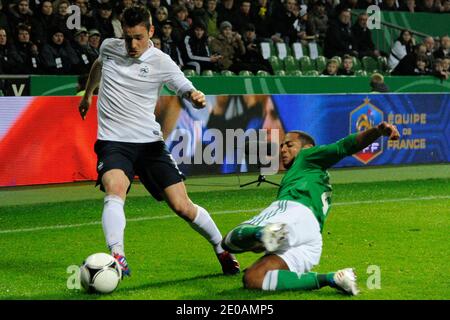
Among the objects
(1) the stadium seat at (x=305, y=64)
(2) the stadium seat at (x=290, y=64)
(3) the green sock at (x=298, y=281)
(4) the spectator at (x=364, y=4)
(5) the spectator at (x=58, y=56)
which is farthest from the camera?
(4) the spectator at (x=364, y=4)

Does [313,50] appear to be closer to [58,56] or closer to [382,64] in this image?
→ [382,64]

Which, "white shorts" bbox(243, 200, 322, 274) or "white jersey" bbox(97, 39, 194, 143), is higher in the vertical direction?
"white jersey" bbox(97, 39, 194, 143)

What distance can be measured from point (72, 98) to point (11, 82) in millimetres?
1883

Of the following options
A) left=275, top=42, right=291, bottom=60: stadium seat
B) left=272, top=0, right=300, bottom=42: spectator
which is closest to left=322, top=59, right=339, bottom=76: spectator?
left=275, top=42, right=291, bottom=60: stadium seat

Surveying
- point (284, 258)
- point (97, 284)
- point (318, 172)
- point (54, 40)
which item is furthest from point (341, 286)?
point (54, 40)

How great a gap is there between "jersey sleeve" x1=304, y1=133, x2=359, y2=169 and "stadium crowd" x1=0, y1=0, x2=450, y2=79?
10.1 meters

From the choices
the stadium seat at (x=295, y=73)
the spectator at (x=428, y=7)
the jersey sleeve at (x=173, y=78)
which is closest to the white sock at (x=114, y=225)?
the jersey sleeve at (x=173, y=78)

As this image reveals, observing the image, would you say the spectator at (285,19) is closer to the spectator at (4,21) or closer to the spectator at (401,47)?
the spectator at (401,47)

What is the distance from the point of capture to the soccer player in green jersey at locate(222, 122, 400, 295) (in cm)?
658

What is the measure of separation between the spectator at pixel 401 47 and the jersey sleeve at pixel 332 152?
52.8ft

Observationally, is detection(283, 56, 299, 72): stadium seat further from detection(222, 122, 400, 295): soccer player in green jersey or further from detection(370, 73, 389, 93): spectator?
detection(222, 122, 400, 295): soccer player in green jersey

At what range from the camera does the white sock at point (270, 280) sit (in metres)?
6.73

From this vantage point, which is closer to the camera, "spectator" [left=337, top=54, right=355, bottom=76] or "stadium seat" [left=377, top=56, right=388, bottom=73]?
"spectator" [left=337, top=54, right=355, bottom=76]
